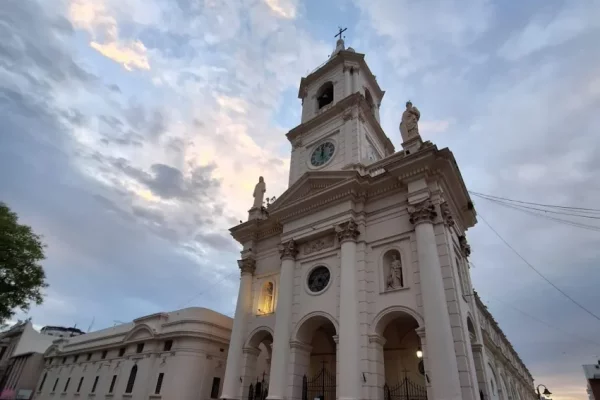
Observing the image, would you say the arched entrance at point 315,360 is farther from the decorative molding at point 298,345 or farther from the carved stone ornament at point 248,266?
the carved stone ornament at point 248,266

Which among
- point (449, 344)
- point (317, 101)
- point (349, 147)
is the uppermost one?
point (317, 101)

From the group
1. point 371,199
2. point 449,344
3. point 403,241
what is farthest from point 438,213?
point 449,344

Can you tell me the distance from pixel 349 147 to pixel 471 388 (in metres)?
14.3

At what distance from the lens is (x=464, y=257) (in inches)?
714

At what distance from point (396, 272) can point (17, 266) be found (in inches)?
947

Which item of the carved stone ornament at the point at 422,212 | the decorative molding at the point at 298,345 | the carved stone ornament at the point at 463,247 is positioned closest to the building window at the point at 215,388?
the decorative molding at the point at 298,345

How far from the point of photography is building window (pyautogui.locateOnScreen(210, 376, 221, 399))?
2500 centimetres

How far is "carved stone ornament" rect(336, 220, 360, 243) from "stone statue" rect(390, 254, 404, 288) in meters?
2.23

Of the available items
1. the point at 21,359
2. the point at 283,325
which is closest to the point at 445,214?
the point at 283,325

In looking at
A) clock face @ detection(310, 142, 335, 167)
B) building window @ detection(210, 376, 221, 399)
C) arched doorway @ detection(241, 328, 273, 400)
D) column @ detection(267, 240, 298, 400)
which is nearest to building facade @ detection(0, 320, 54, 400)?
building window @ detection(210, 376, 221, 399)

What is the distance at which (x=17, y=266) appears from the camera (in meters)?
22.7

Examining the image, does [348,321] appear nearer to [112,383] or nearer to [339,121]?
[339,121]

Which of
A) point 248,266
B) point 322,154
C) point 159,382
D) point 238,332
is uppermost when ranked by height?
point 322,154

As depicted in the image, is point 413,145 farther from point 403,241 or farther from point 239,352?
point 239,352
